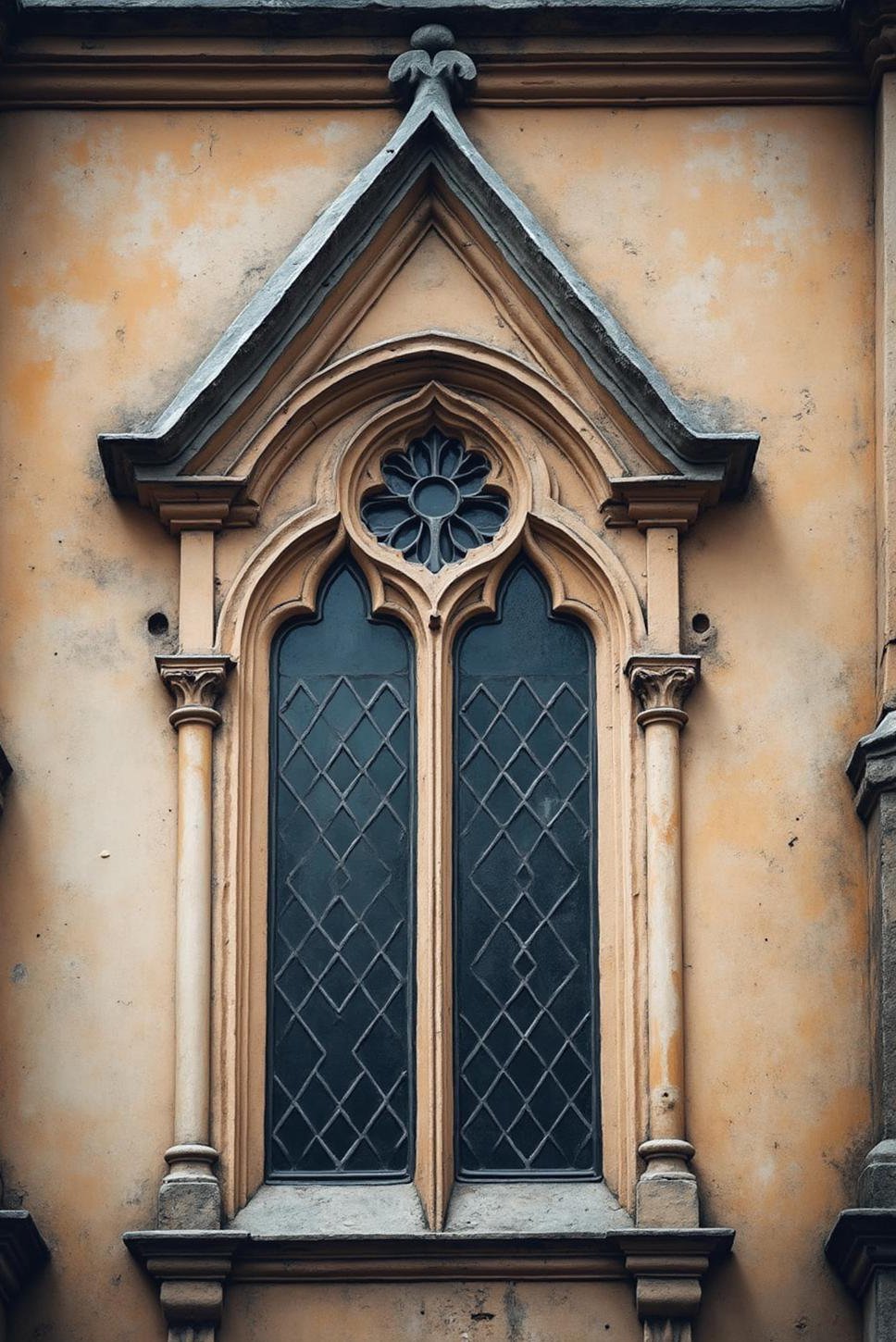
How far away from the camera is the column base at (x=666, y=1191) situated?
1338cm

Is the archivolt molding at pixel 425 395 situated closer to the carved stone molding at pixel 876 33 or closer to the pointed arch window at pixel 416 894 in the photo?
the pointed arch window at pixel 416 894

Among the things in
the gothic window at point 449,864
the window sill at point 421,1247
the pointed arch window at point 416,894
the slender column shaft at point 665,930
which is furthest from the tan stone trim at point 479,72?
the window sill at point 421,1247

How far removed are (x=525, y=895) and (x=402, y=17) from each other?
3919 millimetres

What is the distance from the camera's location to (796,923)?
45.6ft

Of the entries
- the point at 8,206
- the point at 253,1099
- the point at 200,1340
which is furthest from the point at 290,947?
the point at 8,206

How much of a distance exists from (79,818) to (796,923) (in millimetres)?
2940

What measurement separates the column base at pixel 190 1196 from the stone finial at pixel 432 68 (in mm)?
4708

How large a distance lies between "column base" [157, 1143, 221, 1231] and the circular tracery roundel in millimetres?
2707

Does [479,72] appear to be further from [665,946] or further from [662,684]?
[665,946]

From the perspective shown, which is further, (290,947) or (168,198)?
(168,198)

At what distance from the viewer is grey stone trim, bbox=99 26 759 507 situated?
14336 mm

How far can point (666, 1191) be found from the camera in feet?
44.0

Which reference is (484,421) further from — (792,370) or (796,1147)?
(796,1147)

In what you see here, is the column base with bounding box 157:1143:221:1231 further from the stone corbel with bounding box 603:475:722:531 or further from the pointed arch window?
the stone corbel with bounding box 603:475:722:531
